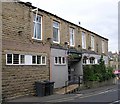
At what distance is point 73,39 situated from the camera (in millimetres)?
30422

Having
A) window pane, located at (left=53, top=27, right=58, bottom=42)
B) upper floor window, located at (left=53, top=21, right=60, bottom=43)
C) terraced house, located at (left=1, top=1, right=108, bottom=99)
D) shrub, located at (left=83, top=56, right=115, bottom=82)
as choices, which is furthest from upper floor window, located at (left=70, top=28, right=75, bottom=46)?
window pane, located at (left=53, top=27, right=58, bottom=42)

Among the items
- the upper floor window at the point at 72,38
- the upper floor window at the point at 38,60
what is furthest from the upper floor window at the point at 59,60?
the upper floor window at the point at 72,38

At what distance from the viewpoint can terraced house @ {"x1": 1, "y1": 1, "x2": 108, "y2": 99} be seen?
18812 mm

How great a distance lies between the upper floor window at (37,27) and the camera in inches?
882

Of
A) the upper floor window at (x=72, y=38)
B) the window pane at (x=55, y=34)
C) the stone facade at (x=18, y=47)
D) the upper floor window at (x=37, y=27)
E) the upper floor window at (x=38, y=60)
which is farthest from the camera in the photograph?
the upper floor window at (x=72, y=38)

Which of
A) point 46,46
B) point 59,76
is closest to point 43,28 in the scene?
point 46,46

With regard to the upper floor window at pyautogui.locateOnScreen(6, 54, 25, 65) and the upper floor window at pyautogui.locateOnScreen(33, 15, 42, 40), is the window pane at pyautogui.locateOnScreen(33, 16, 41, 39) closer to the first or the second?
the upper floor window at pyautogui.locateOnScreen(33, 15, 42, 40)

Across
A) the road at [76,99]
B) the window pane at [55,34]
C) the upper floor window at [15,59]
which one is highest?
the window pane at [55,34]

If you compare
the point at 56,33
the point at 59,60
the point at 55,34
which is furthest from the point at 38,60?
the point at 56,33

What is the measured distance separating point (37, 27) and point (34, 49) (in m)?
1.97

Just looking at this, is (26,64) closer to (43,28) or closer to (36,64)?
(36,64)

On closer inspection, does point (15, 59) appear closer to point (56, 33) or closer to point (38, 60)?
point (38, 60)

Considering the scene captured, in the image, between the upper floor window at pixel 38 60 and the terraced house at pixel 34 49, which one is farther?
the upper floor window at pixel 38 60

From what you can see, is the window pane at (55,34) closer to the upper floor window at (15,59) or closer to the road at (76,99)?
the upper floor window at (15,59)
